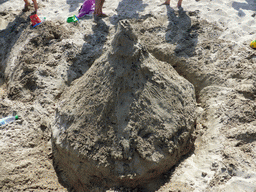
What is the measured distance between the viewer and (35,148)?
2.34 meters

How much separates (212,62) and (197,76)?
32 cm

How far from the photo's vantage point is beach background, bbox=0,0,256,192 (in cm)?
203

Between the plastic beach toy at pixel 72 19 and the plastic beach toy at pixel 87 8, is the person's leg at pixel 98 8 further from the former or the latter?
the plastic beach toy at pixel 72 19

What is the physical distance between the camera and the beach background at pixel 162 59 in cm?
203

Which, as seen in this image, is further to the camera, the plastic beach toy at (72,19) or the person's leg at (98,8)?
the person's leg at (98,8)

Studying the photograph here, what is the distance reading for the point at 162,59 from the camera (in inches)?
127

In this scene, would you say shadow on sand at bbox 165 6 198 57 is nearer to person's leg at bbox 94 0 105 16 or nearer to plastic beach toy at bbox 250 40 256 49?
plastic beach toy at bbox 250 40 256 49

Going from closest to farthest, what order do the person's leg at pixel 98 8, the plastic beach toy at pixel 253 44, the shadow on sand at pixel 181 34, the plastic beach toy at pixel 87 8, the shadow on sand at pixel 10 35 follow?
the plastic beach toy at pixel 253 44
the shadow on sand at pixel 181 34
the shadow on sand at pixel 10 35
the person's leg at pixel 98 8
the plastic beach toy at pixel 87 8

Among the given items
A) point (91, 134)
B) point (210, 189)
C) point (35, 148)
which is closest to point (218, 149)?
point (210, 189)

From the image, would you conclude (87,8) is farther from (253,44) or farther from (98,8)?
(253,44)

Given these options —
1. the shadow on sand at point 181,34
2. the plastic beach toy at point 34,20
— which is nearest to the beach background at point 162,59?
the shadow on sand at point 181,34

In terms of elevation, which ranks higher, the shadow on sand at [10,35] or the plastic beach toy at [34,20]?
the plastic beach toy at [34,20]

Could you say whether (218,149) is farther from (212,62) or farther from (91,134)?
(212,62)

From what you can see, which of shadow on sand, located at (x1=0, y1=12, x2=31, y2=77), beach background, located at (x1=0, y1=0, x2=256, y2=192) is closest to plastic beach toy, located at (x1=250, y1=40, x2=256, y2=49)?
beach background, located at (x1=0, y1=0, x2=256, y2=192)
